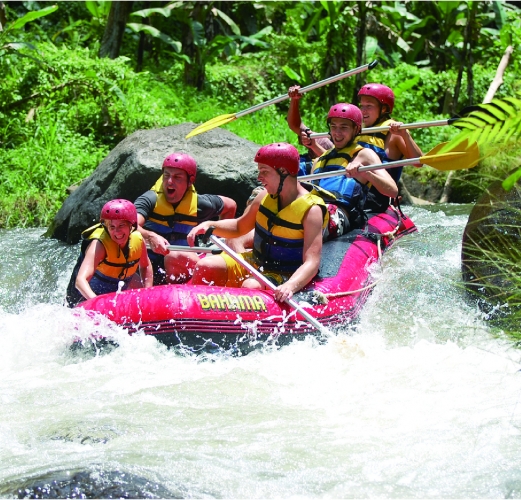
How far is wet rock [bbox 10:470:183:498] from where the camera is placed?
11.2 feet

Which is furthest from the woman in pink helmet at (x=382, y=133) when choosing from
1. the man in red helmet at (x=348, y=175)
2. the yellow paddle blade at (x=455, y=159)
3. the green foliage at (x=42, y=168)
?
the green foliage at (x=42, y=168)

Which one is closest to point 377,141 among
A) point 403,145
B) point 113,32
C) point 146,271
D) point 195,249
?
point 403,145

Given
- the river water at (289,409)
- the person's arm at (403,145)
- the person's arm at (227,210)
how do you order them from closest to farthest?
the river water at (289,409), the person's arm at (227,210), the person's arm at (403,145)

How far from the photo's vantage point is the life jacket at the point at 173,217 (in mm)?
6438

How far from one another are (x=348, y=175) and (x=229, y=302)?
1721 millimetres

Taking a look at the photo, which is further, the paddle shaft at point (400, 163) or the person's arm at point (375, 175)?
the person's arm at point (375, 175)

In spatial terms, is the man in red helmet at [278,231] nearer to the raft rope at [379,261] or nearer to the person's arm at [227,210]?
the raft rope at [379,261]

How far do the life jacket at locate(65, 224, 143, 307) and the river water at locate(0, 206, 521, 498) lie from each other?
0.41 metres

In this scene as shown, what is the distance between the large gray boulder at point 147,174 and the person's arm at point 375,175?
186 cm

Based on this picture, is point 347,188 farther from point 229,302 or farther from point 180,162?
point 229,302

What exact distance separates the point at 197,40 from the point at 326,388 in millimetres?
9188

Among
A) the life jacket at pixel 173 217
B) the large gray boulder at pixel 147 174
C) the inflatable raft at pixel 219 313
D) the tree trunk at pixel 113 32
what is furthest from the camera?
the tree trunk at pixel 113 32

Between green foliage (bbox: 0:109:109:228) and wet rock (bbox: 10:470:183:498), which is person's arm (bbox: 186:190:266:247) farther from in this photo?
green foliage (bbox: 0:109:109:228)

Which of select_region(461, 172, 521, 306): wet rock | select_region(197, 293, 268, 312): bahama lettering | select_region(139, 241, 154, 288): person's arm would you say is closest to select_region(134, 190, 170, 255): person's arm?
select_region(139, 241, 154, 288): person's arm
